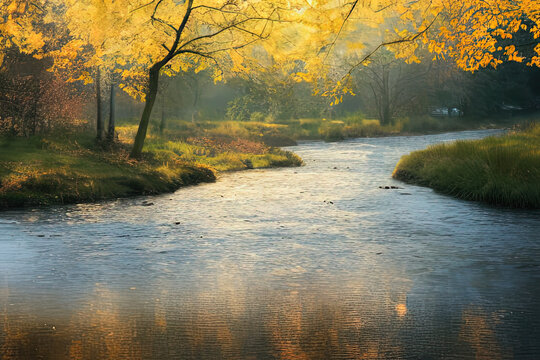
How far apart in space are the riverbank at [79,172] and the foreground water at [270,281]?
1218 mm

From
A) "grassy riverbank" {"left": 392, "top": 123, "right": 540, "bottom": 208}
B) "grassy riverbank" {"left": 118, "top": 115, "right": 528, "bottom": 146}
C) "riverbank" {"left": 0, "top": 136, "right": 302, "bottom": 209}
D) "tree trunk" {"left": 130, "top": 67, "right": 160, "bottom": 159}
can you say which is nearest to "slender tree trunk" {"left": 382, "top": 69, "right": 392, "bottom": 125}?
"grassy riverbank" {"left": 118, "top": 115, "right": 528, "bottom": 146}

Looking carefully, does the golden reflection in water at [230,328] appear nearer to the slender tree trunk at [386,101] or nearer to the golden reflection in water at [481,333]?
the golden reflection in water at [481,333]

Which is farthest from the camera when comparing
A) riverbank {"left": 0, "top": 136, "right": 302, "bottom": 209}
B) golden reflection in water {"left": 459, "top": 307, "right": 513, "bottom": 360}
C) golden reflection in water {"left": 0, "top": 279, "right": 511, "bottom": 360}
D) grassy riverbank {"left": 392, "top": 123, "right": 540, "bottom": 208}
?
riverbank {"left": 0, "top": 136, "right": 302, "bottom": 209}

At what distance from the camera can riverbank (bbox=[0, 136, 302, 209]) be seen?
18.7 metres

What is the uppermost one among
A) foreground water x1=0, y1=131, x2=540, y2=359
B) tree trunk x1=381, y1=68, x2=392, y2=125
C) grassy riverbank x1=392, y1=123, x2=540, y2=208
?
tree trunk x1=381, y1=68, x2=392, y2=125

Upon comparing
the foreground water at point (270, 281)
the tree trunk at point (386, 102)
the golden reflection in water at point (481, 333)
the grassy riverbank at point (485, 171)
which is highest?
the tree trunk at point (386, 102)

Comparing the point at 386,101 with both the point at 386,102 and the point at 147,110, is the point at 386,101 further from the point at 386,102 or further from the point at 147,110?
the point at 147,110

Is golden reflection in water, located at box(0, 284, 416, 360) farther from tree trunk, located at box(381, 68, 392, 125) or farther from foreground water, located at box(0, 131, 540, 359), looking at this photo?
tree trunk, located at box(381, 68, 392, 125)

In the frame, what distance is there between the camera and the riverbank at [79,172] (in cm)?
1866

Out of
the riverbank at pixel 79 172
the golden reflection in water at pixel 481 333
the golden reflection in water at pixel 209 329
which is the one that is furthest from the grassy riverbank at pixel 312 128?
the golden reflection in water at pixel 481 333

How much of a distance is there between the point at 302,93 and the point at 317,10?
169 ft

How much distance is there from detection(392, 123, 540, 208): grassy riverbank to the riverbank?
8.14 meters

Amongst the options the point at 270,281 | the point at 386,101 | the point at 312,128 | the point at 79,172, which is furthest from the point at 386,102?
the point at 270,281

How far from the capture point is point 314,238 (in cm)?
1355
